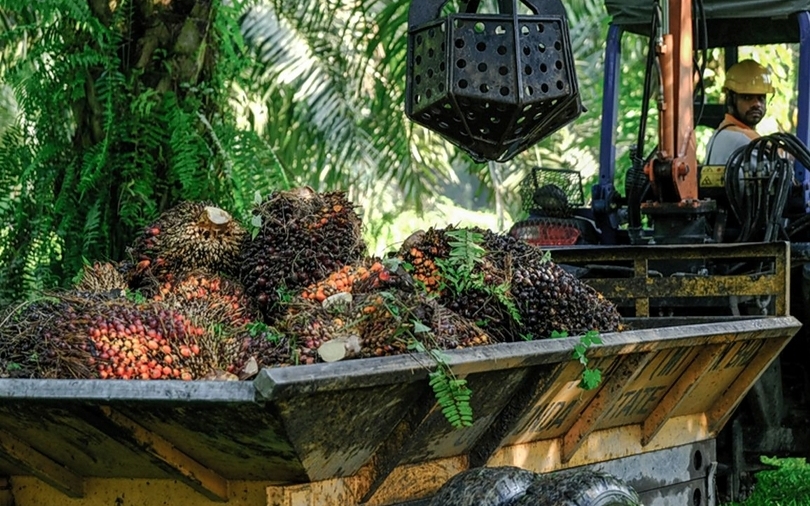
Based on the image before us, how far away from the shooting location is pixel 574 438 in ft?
14.3

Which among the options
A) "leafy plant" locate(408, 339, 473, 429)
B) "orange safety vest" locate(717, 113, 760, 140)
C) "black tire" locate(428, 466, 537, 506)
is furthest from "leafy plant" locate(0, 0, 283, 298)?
"leafy plant" locate(408, 339, 473, 429)

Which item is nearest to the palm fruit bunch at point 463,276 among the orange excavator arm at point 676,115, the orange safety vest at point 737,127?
the orange excavator arm at point 676,115

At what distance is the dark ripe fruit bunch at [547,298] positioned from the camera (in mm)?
4426

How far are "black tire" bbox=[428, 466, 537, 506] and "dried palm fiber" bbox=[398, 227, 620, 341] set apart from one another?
71cm

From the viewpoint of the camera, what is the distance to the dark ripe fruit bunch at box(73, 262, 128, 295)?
461 centimetres

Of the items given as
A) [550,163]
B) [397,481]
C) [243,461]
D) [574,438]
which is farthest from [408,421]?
[550,163]

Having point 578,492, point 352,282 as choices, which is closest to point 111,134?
point 352,282

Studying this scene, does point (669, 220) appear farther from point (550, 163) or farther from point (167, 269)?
point (550, 163)

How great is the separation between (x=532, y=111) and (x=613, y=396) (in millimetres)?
929

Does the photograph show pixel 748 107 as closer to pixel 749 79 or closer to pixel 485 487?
pixel 749 79

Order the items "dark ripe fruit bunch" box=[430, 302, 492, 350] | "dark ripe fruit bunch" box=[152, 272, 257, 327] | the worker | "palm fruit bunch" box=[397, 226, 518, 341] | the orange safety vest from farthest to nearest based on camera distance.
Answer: the worker, the orange safety vest, "palm fruit bunch" box=[397, 226, 518, 341], "dark ripe fruit bunch" box=[152, 272, 257, 327], "dark ripe fruit bunch" box=[430, 302, 492, 350]

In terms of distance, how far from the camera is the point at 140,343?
3678 mm

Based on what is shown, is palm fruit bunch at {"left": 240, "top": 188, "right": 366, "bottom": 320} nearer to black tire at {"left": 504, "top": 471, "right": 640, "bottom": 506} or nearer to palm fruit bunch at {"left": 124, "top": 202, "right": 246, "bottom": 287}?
palm fruit bunch at {"left": 124, "top": 202, "right": 246, "bottom": 287}

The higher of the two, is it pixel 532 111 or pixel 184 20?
pixel 184 20
